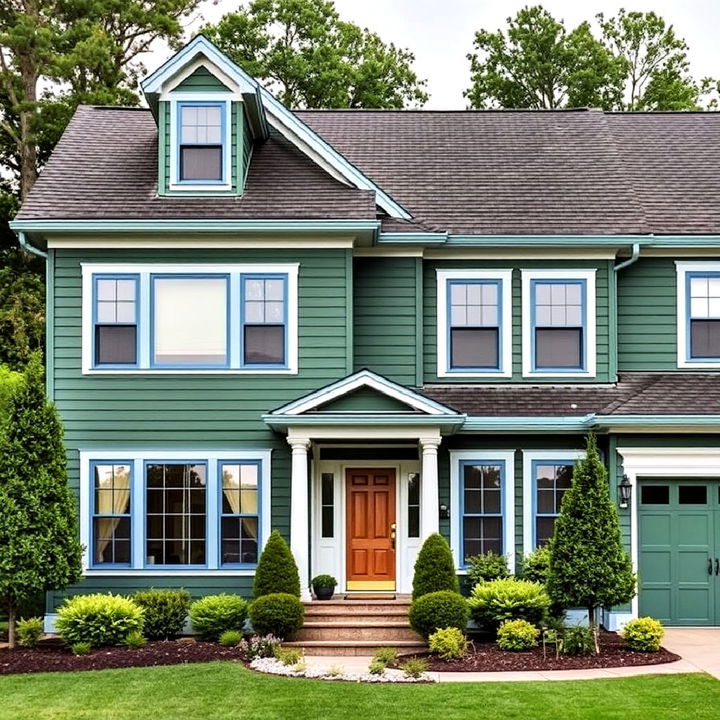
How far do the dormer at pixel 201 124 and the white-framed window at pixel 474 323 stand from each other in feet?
12.8

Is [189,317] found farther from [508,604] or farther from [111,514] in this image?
[508,604]

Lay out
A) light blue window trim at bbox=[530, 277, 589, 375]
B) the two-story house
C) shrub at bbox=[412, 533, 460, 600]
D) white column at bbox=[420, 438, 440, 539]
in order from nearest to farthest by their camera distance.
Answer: shrub at bbox=[412, 533, 460, 600] < white column at bbox=[420, 438, 440, 539] < the two-story house < light blue window trim at bbox=[530, 277, 589, 375]

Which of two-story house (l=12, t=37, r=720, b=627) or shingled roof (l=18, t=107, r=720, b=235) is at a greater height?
shingled roof (l=18, t=107, r=720, b=235)

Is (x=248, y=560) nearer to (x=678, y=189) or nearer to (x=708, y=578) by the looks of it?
(x=708, y=578)

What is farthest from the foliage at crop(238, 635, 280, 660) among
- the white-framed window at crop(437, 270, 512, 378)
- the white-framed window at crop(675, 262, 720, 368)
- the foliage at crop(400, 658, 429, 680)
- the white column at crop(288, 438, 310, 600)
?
the white-framed window at crop(675, 262, 720, 368)

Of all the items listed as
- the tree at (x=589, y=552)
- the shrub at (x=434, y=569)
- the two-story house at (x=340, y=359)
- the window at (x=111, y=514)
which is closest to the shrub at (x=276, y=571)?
the two-story house at (x=340, y=359)

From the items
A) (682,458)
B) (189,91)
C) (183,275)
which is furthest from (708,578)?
(189,91)

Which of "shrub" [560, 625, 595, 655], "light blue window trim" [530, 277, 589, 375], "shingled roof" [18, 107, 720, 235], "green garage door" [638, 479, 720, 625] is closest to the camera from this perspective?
"shrub" [560, 625, 595, 655]

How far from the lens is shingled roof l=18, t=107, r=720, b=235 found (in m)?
19.7

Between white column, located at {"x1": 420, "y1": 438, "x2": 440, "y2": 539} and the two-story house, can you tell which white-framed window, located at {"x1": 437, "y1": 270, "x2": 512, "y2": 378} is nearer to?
the two-story house

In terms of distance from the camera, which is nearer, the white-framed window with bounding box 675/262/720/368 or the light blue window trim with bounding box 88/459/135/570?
the light blue window trim with bounding box 88/459/135/570

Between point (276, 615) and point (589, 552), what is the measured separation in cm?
438

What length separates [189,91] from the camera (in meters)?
19.9

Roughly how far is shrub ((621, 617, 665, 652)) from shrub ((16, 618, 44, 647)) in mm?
8386
